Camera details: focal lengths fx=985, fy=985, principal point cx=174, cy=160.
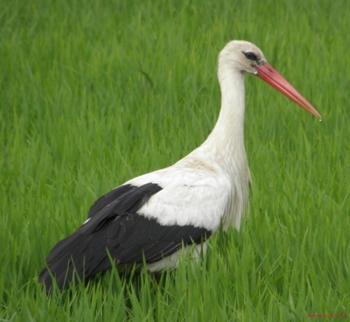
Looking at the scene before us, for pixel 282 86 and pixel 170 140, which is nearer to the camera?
pixel 282 86

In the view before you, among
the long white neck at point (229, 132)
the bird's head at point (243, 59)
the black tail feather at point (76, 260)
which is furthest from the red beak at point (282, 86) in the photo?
the black tail feather at point (76, 260)

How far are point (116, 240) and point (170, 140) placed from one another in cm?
193

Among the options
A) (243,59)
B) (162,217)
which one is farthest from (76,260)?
(243,59)

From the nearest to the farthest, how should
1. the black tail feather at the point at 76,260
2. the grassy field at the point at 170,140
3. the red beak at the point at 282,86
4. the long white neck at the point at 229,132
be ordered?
the grassy field at the point at 170,140
the black tail feather at the point at 76,260
the long white neck at the point at 229,132
the red beak at the point at 282,86

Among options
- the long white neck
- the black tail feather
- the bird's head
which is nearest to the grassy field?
the black tail feather

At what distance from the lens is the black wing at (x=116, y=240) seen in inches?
161

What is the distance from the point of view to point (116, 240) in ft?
13.8

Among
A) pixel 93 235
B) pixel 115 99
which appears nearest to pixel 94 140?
pixel 115 99

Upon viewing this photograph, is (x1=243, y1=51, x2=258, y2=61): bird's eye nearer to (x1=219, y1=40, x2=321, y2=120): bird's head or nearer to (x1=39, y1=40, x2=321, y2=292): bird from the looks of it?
(x1=219, y1=40, x2=321, y2=120): bird's head

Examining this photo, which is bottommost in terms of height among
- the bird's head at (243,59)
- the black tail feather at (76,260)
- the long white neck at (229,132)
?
the black tail feather at (76,260)

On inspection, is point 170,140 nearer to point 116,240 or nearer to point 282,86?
point 282,86

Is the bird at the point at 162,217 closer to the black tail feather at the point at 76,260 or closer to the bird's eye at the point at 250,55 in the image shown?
the black tail feather at the point at 76,260

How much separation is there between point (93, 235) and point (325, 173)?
1714 millimetres

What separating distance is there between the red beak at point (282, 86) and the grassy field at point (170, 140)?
1.22ft
